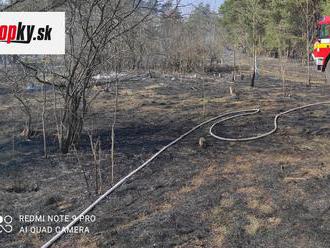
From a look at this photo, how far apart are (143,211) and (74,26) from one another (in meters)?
2.78

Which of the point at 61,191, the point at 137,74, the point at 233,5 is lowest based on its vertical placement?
the point at 61,191

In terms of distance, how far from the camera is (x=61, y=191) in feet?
14.9

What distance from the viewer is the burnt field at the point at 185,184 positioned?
334 centimetres

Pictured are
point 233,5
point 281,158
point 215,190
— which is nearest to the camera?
point 215,190

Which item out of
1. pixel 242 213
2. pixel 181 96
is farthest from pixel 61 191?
pixel 181 96

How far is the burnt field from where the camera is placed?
11.0 ft

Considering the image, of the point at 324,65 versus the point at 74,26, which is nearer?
the point at 74,26

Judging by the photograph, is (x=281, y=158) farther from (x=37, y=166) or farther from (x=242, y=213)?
(x=37, y=166)
